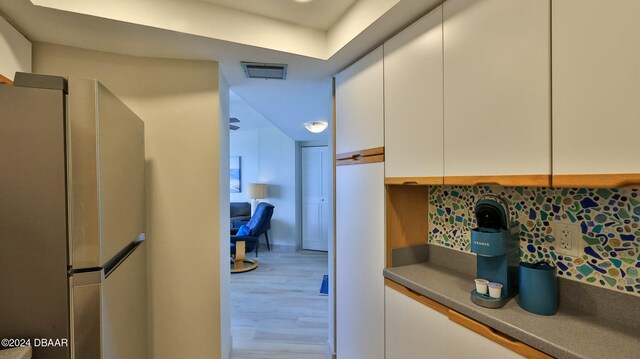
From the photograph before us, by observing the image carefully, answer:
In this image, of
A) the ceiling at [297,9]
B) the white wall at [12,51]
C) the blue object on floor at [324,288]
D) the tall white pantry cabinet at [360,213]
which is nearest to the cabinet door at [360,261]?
the tall white pantry cabinet at [360,213]

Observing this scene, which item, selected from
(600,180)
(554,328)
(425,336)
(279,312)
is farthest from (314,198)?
(600,180)

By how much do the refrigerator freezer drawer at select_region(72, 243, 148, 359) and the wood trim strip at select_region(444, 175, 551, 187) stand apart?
148 centimetres

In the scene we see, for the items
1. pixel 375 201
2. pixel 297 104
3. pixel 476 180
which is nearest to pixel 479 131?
pixel 476 180

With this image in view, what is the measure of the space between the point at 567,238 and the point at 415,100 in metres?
0.92

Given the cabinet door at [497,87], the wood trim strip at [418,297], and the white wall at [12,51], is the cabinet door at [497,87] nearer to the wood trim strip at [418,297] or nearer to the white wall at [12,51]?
the wood trim strip at [418,297]

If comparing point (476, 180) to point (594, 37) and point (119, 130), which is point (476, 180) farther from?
point (119, 130)

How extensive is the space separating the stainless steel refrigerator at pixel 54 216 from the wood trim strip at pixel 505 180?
144cm

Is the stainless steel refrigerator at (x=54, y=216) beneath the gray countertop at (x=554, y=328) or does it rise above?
above

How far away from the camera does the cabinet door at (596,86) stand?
77 cm

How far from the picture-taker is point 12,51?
4.75 feet

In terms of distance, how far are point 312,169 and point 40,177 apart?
17.3ft

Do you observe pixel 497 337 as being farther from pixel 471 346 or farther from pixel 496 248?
pixel 496 248

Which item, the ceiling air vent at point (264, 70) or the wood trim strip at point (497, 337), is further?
the ceiling air vent at point (264, 70)

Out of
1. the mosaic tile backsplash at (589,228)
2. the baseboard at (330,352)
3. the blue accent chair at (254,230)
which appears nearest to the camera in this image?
the mosaic tile backsplash at (589,228)
